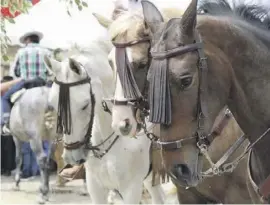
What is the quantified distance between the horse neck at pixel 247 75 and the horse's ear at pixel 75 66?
2069 millimetres

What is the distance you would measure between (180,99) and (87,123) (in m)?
2.00

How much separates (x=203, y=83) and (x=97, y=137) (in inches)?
81.6

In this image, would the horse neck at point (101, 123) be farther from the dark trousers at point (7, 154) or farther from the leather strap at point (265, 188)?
the dark trousers at point (7, 154)

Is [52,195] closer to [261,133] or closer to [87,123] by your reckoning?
[87,123]

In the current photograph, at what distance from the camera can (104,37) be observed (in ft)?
15.9

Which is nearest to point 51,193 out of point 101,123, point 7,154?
point 7,154

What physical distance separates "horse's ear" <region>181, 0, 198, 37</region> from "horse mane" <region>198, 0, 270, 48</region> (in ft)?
1.05

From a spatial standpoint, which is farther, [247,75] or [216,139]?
[216,139]

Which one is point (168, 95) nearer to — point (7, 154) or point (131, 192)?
point (131, 192)

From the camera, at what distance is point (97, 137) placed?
4637 millimetres

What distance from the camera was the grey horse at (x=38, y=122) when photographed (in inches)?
349

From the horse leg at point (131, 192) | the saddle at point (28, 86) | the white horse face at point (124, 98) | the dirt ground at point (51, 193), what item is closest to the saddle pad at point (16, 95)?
the saddle at point (28, 86)

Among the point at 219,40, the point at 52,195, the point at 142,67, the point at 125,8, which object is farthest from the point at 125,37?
the point at 52,195

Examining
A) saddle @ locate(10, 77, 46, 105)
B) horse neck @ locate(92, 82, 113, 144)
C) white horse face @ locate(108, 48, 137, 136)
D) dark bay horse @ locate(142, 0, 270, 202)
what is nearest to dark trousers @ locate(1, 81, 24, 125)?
saddle @ locate(10, 77, 46, 105)
